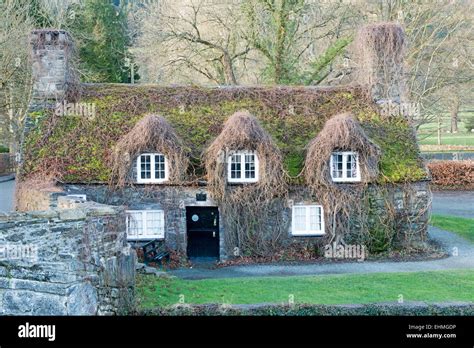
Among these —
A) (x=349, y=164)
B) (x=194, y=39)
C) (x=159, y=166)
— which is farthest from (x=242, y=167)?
(x=194, y=39)

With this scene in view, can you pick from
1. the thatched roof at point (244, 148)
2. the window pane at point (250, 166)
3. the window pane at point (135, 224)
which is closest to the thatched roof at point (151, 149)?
the thatched roof at point (244, 148)

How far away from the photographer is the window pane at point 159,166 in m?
21.7

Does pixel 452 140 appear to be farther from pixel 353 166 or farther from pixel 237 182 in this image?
pixel 237 182

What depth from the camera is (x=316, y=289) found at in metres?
15.8

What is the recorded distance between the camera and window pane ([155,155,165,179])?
21.7 meters

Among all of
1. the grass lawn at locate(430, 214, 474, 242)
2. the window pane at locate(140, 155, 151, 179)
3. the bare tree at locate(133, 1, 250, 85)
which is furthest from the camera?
the bare tree at locate(133, 1, 250, 85)

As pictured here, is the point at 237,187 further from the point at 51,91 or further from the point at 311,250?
the point at 51,91

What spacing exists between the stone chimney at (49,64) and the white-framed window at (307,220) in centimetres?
1061

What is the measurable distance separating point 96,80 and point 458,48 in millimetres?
24701

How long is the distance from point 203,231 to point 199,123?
180 inches

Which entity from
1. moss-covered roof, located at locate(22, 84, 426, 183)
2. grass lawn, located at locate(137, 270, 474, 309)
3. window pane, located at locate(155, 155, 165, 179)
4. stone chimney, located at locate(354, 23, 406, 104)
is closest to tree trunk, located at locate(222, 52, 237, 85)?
moss-covered roof, located at locate(22, 84, 426, 183)

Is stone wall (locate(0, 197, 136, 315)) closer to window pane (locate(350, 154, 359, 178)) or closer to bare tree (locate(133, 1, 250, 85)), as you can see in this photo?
window pane (locate(350, 154, 359, 178))

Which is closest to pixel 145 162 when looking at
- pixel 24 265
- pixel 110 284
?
pixel 110 284

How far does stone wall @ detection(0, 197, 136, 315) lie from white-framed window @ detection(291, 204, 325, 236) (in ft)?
34.4
